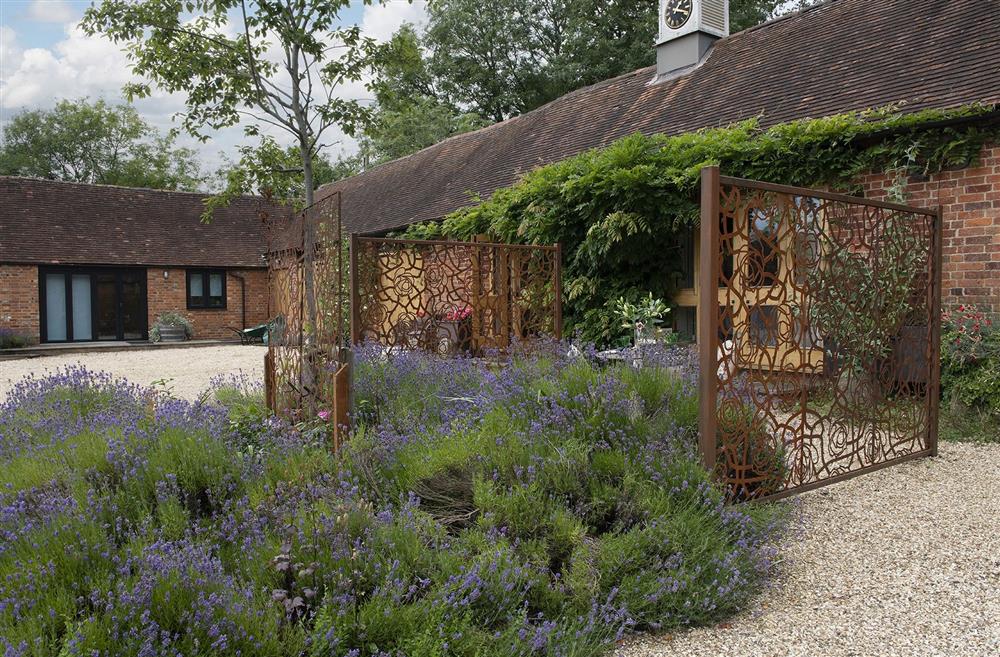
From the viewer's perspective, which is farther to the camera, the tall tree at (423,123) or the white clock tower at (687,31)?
the tall tree at (423,123)

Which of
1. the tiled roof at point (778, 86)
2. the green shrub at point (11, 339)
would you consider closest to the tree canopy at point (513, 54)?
the tiled roof at point (778, 86)

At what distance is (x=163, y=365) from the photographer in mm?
13945

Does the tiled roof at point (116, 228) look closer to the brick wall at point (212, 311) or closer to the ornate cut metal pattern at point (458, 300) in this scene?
the brick wall at point (212, 311)

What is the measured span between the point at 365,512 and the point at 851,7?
11050 millimetres

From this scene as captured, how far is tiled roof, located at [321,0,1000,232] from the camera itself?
25.2ft

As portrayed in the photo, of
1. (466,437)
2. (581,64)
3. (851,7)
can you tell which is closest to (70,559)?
(466,437)

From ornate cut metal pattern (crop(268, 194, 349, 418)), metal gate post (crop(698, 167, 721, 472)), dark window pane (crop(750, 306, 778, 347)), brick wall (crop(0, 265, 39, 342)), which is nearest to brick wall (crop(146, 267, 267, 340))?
brick wall (crop(0, 265, 39, 342))

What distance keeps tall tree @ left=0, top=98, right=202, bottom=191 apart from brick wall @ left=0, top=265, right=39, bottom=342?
57.8 feet

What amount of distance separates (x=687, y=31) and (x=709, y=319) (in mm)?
10395

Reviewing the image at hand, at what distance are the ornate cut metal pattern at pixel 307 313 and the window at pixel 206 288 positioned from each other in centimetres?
1768

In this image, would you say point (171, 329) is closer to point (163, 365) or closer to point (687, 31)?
point (163, 365)

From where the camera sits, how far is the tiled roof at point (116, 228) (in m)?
19.8

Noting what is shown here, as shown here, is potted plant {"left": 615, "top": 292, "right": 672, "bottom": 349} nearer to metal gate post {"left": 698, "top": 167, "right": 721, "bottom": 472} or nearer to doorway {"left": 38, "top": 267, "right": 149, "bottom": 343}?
metal gate post {"left": 698, "top": 167, "right": 721, "bottom": 472}

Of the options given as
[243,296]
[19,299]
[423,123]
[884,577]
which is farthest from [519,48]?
[884,577]
